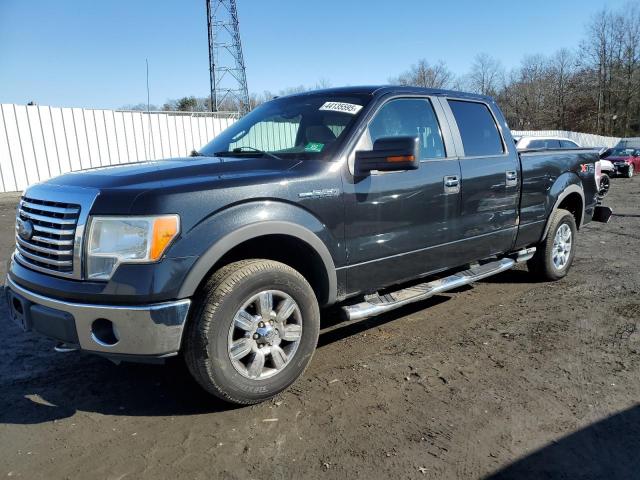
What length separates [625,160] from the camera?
2448cm

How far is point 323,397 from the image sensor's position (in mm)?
3180

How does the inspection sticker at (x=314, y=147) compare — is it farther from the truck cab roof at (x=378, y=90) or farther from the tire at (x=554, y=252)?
the tire at (x=554, y=252)

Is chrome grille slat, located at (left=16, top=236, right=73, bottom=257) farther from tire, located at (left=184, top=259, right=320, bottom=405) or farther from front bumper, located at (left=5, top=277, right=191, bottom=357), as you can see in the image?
tire, located at (left=184, top=259, right=320, bottom=405)

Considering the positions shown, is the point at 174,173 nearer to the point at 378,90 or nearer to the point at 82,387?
the point at 82,387

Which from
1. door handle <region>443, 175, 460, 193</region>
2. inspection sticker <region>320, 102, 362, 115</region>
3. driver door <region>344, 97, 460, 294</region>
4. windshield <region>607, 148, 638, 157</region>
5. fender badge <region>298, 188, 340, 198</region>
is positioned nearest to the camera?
fender badge <region>298, 188, 340, 198</region>

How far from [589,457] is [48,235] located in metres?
3.18

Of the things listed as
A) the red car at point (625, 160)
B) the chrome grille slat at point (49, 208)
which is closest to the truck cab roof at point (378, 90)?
the chrome grille slat at point (49, 208)

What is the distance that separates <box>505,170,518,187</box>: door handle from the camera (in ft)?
15.6

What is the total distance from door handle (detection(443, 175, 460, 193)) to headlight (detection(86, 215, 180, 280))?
7.73ft

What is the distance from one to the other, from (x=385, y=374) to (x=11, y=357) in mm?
2843

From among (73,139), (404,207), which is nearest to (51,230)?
(404,207)

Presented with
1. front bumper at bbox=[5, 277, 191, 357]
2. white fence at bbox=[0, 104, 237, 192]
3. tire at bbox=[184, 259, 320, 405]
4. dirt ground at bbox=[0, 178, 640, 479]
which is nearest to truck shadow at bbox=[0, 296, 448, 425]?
dirt ground at bbox=[0, 178, 640, 479]

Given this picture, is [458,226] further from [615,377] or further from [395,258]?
[615,377]

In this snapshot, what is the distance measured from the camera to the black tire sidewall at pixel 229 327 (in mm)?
2785
